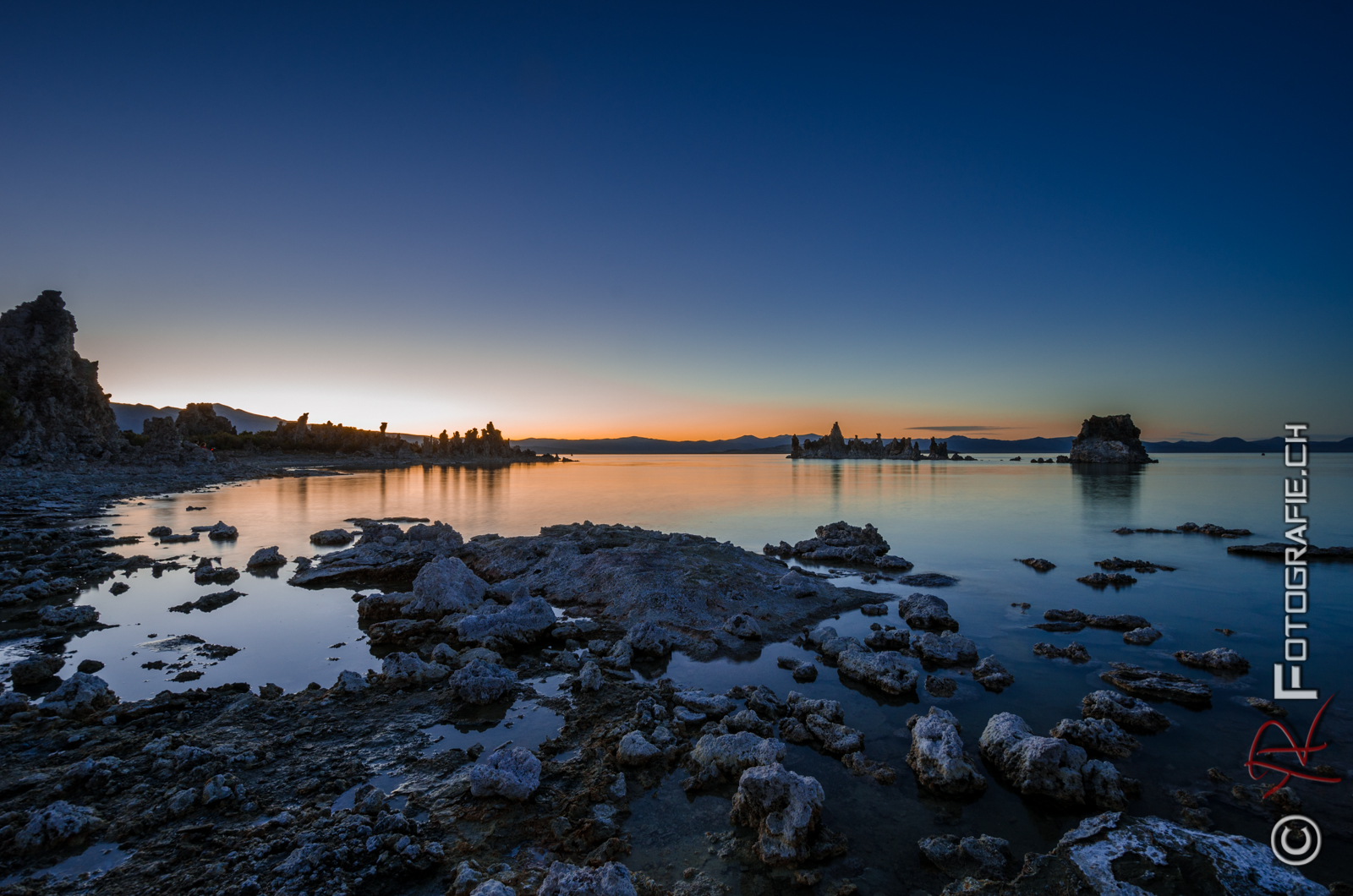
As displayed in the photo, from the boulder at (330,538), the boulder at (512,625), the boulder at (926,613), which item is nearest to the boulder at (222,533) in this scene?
the boulder at (330,538)

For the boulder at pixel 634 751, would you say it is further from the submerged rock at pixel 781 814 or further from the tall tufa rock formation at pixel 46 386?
the tall tufa rock formation at pixel 46 386

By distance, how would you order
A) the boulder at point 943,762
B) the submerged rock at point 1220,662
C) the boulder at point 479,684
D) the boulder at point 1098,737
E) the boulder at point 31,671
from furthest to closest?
the submerged rock at point 1220,662 → the boulder at point 31,671 → the boulder at point 479,684 → the boulder at point 1098,737 → the boulder at point 943,762

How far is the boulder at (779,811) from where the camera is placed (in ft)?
15.4

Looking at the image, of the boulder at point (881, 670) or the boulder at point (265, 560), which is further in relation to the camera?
the boulder at point (265, 560)

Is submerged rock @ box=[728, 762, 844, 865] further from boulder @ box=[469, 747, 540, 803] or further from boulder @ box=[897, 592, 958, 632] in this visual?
boulder @ box=[897, 592, 958, 632]

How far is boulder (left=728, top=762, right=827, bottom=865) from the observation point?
469cm

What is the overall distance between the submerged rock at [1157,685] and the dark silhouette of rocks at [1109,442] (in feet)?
502

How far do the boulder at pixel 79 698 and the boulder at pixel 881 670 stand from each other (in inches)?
400

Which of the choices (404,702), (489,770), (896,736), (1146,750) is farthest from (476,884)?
(1146,750)

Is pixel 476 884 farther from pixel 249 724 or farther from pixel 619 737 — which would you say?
pixel 249 724

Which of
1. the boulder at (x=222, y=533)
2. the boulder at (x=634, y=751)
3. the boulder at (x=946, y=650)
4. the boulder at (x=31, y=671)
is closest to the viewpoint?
the boulder at (x=634, y=751)

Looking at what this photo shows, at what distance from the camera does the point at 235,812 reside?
500cm

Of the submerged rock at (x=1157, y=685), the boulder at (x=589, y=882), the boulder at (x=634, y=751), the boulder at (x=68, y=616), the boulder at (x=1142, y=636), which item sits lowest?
the boulder at (x=1142, y=636)
